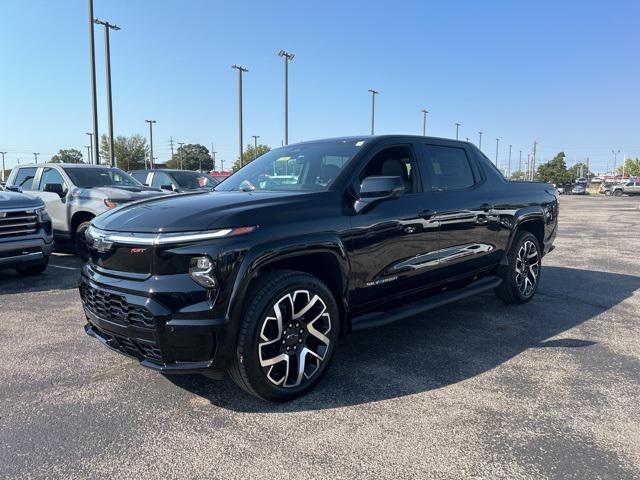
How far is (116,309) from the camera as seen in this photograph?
3.12m

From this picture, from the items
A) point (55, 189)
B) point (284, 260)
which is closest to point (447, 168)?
point (284, 260)

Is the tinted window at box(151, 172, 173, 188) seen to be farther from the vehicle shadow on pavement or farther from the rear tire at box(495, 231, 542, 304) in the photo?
the rear tire at box(495, 231, 542, 304)

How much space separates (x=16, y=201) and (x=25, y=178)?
3432 millimetres

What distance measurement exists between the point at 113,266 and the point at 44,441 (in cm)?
107

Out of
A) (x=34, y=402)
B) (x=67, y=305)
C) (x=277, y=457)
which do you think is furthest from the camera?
(x=67, y=305)

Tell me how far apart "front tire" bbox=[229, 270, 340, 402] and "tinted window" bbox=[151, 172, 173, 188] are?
1024cm

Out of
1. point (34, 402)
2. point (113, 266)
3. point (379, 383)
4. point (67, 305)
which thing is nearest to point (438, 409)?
point (379, 383)

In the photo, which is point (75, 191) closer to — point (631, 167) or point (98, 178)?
point (98, 178)

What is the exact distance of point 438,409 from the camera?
3219 mm

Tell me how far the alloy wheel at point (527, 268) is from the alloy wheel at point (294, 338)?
10.2ft

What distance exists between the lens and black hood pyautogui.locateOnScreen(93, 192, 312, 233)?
302 cm

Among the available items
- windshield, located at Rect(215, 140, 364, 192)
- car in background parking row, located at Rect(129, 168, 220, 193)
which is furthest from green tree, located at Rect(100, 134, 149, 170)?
windshield, located at Rect(215, 140, 364, 192)

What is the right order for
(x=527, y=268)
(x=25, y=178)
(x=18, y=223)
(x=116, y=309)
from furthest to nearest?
1. (x=25, y=178)
2. (x=18, y=223)
3. (x=527, y=268)
4. (x=116, y=309)

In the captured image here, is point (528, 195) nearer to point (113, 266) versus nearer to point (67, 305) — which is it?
point (113, 266)
